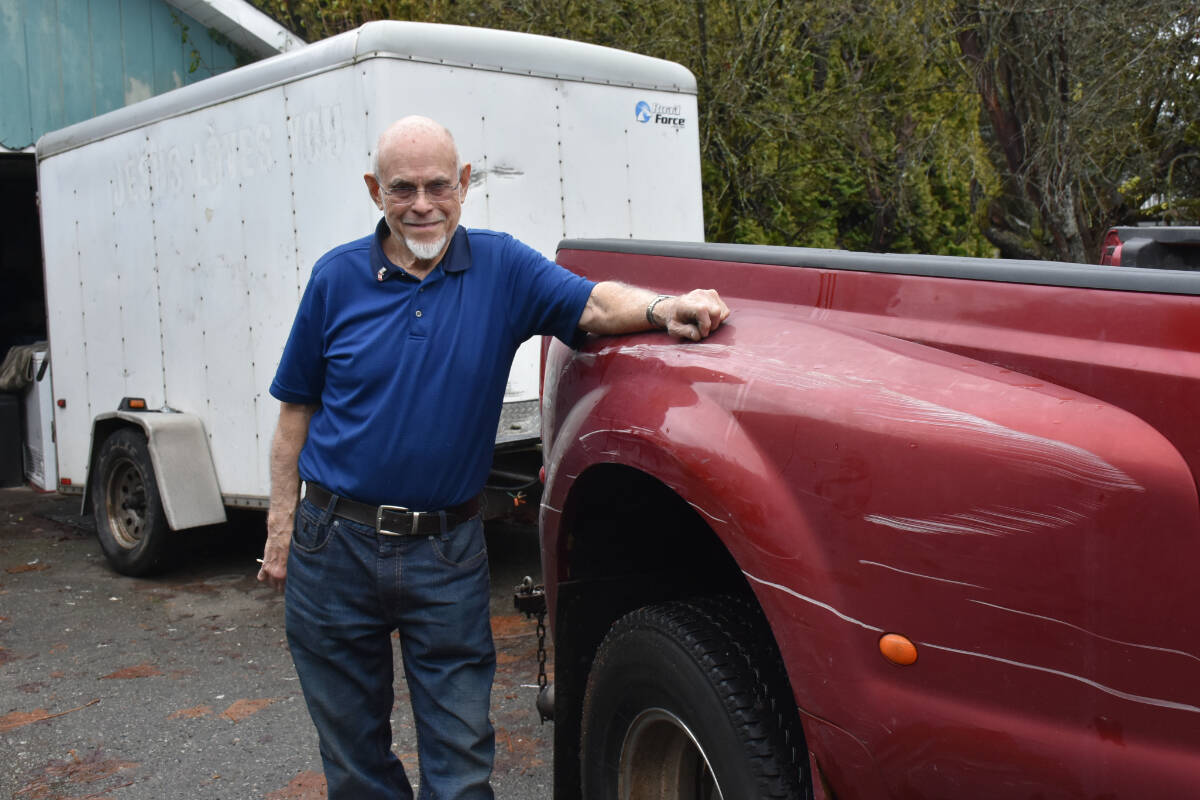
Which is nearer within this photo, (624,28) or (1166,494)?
(1166,494)

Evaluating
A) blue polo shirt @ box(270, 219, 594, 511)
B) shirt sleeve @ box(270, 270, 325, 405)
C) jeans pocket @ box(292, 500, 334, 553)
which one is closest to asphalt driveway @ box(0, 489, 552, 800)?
jeans pocket @ box(292, 500, 334, 553)

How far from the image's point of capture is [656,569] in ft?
9.04

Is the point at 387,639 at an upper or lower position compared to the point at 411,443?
lower

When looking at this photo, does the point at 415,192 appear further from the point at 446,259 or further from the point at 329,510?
the point at 329,510

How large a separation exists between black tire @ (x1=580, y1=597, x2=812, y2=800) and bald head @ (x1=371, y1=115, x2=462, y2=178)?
1.20m

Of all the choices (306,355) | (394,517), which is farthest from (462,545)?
(306,355)

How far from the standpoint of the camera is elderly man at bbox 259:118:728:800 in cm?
275

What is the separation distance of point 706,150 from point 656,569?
7058mm

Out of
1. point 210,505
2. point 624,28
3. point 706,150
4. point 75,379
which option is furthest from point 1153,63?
point 75,379

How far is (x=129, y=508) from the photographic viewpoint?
7203 mm

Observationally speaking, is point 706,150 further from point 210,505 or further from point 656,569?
point 656,569

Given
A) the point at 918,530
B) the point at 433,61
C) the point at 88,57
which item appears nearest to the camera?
the point at 918,530

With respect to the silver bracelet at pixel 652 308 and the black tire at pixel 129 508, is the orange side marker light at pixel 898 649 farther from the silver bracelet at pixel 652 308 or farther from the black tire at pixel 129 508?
the black tire at pixel 129 508

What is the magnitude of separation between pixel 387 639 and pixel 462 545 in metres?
0.36
